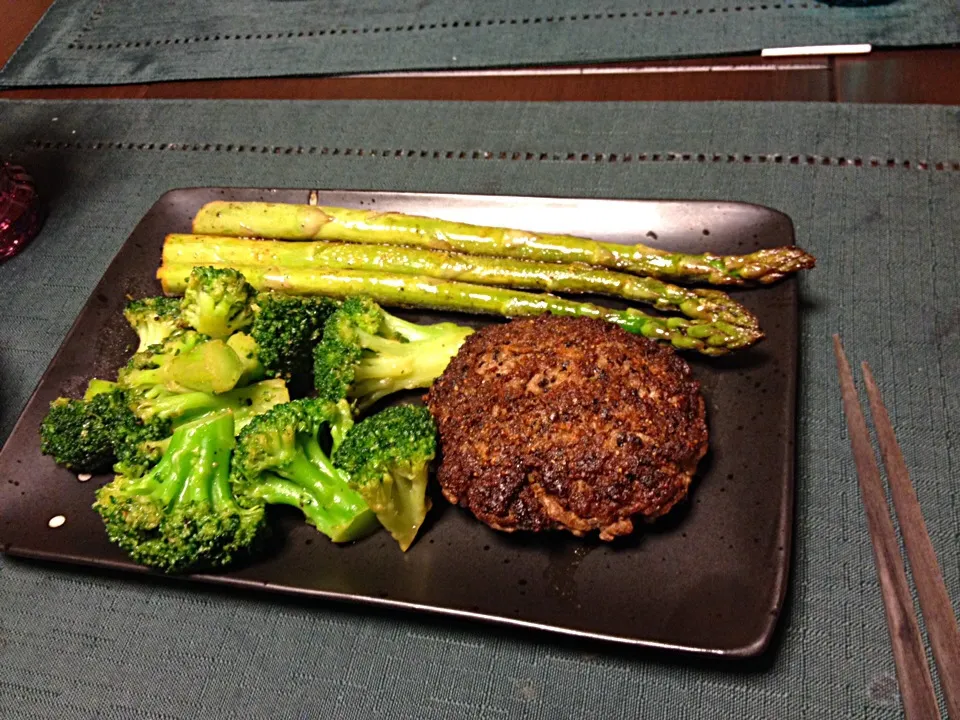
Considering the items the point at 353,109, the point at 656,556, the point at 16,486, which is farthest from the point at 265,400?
the point at 353,109

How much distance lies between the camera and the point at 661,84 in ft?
12.8

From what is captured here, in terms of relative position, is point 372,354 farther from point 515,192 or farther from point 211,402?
point 515,192

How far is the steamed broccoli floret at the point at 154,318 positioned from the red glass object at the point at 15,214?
1.27 m

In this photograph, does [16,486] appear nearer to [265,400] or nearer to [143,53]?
[265,400]

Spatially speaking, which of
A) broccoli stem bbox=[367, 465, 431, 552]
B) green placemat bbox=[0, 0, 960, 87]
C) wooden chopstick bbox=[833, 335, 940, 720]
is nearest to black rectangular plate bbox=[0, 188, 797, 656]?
broccoli stem bbox=[367, 465, 431, 552]

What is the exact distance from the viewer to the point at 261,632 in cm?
240

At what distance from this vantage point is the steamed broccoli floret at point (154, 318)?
9.41 ft

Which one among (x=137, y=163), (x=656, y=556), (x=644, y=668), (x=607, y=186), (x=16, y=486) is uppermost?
(x=137, y=163)

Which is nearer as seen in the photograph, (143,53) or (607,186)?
Result: (607,186)

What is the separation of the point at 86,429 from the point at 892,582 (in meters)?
2.45

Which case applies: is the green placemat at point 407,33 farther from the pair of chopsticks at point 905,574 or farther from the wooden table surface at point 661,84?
the pair of chopsticks at point 905,574

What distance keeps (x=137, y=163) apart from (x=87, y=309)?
136cm

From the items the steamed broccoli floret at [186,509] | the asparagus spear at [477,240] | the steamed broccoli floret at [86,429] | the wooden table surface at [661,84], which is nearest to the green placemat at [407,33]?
the wooden table surface at [661,84]

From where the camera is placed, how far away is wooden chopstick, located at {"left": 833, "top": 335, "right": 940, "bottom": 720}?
1.98 meters
